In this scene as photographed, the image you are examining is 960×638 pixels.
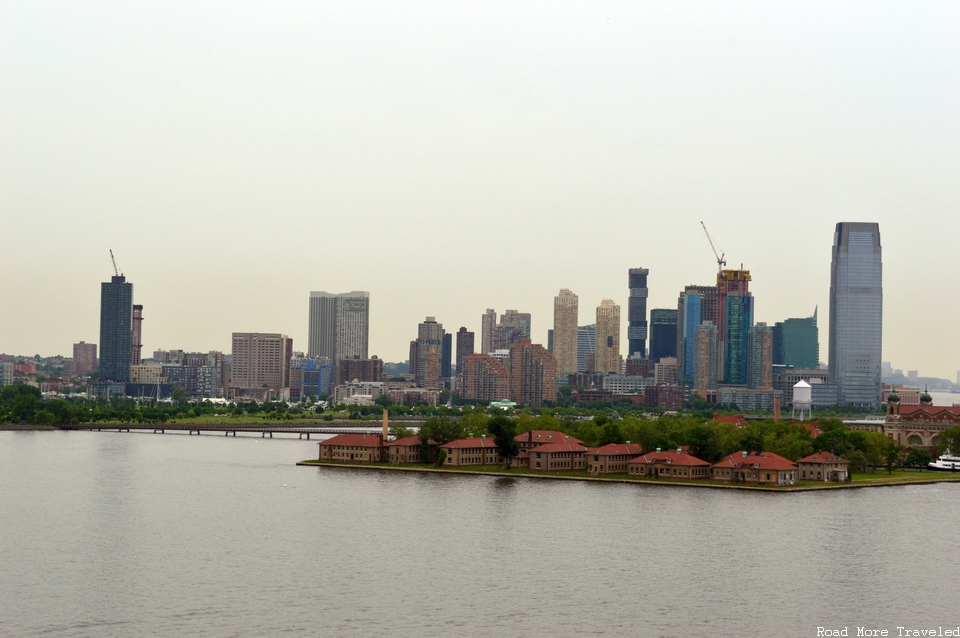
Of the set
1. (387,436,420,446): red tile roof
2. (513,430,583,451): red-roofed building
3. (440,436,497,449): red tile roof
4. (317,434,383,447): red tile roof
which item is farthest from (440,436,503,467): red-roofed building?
(317,434,383,447): red tile roof

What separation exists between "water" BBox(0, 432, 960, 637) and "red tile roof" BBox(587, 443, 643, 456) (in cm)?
1126

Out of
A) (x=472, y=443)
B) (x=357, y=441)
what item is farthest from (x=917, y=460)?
(x=357, y=441)

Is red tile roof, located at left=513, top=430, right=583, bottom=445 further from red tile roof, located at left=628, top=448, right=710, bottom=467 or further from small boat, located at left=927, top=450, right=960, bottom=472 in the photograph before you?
small boat, located at left=927, top=450, right=960, bottom=472

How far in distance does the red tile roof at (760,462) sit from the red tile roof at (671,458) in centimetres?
217

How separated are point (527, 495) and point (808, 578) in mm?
33787

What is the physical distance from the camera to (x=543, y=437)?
119 m

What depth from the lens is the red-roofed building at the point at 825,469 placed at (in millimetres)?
103625

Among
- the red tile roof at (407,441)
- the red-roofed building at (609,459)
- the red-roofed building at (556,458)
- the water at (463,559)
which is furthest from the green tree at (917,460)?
the red tile roof at (407,441)

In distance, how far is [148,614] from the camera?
1982 inches

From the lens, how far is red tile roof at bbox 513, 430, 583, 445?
117562mm

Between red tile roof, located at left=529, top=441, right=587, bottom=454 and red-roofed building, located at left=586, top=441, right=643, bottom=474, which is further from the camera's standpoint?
red tile roof, located at left=529, top=441, right=587, bottom=454

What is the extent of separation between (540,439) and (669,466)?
16372 mm

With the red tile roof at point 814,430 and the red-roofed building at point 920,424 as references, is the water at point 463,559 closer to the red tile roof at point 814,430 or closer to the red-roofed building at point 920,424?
the red tile roof at point 814,430

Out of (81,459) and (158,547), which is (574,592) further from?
(81,459)
